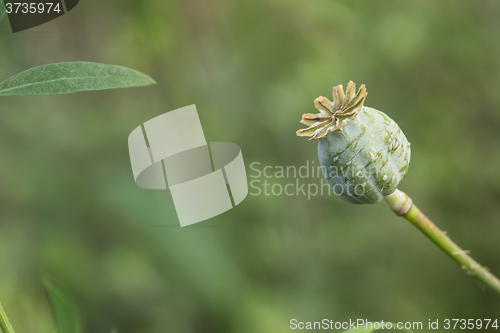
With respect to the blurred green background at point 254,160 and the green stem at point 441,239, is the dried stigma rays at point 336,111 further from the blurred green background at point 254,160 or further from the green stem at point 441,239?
the blurred green background at point 254,160

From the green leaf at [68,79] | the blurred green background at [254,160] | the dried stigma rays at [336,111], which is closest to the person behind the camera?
the green leaf at [68,79]

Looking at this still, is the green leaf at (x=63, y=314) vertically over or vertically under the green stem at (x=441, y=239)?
over

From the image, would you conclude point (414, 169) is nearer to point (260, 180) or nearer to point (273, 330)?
Result: point (260, 180)

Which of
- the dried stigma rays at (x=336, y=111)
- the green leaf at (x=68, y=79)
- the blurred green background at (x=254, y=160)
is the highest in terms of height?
the green leaf at (x=68, y=79)

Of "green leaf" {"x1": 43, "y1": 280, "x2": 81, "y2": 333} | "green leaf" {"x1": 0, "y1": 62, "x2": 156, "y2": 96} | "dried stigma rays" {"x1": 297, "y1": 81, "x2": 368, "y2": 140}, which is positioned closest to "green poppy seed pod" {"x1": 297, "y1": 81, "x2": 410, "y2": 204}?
"dried stigma rays" {"x1": 297, "y1": 81, "x2": 368, "y2": 140}

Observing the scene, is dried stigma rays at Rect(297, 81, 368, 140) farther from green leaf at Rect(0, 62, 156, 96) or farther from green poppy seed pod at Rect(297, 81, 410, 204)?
green leaf at Rect(0, 62, 156, 96)

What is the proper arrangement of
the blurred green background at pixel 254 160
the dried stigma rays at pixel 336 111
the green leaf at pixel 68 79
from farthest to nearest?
1. the blurred green background at pixel 254 160
2. the dried stigma rays at pixel 336 111
3. the green leaf at pixel 68 79

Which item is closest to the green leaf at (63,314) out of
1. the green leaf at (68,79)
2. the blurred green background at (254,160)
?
the green leaf at (68,79)

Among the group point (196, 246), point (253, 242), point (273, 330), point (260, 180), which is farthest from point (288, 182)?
point (273, 330)
